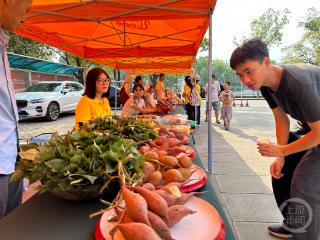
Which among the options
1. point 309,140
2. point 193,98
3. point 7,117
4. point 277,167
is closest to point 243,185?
point 277,167

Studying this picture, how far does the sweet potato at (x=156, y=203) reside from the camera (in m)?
0.80

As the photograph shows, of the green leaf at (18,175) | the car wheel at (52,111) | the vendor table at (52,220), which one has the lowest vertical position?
the car wheel at (52,111)

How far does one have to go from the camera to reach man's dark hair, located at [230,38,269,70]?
159cm

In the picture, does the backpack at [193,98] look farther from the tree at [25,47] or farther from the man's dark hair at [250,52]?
the tree at [25,47]

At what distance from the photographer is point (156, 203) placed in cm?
80

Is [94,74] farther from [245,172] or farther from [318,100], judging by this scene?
[245,172]

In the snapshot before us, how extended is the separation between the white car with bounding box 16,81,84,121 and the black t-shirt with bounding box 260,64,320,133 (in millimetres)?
10568

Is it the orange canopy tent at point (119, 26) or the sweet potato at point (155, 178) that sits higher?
the orange canopy tent at point (119, 26)

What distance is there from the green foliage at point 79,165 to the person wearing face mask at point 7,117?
1.17 ft

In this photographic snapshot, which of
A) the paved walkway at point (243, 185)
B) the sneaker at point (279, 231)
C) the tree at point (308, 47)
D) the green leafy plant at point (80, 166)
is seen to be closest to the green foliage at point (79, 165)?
the green leafy plant at point (80, 166)

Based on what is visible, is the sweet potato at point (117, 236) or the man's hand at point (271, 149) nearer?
the sweet potato at point (117, 236)

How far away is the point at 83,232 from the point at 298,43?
3217 cm

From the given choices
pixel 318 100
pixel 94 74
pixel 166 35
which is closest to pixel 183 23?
pixel 166 35

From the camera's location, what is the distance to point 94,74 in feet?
10.4
